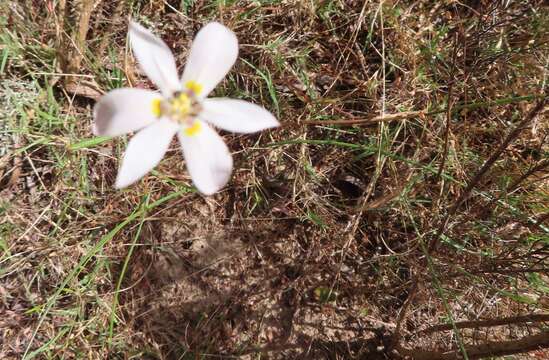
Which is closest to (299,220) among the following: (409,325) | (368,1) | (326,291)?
(326,291)

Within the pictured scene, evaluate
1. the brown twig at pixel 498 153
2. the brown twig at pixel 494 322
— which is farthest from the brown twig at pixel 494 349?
the brown twig at pixel 498 153

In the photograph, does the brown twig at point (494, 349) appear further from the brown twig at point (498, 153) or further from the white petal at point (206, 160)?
the white petal at point (206, 160)

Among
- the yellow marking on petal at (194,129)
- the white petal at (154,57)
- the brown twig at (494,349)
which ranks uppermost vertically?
the white petal at (154,57)

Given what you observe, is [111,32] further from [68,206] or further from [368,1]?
[368,1]

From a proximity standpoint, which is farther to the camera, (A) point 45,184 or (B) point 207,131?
(A) point 45,184

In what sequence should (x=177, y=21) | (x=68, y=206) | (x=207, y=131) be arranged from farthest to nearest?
(x=177, y=21), (x=68, y=206), (x=207, y=131)

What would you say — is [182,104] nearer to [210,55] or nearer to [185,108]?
[185,108]

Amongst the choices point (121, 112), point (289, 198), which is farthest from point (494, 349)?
point (121, 112)

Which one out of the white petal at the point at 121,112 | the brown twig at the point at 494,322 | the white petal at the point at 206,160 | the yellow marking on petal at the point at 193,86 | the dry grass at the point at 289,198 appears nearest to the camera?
the white petal at the point at 121,112
